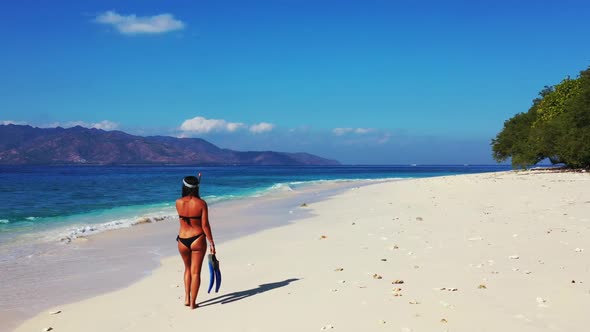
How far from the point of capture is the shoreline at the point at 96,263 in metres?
7.55

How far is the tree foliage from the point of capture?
40.3 m

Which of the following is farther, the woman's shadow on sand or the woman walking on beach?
the woman's shadow on sand

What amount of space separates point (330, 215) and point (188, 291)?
11.9 m

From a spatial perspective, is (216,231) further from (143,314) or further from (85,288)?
(143,314)

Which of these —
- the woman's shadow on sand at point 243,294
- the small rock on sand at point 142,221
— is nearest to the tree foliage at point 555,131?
the small rock on sand at point 142,221

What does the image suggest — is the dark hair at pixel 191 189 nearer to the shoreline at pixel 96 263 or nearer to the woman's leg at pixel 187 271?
the woman's leg at pixel 187 271

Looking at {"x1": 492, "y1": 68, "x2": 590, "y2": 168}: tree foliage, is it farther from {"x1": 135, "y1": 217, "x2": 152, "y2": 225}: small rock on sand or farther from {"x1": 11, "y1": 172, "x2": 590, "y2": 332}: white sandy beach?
{"x1": 135, "y1": 217, "x2": 152, "y2": 225}: small rock on sand

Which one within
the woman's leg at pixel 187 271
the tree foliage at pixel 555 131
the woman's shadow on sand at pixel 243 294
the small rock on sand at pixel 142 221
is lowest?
the small rock on sand at pixel 142 221

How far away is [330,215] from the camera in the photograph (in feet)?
59.8

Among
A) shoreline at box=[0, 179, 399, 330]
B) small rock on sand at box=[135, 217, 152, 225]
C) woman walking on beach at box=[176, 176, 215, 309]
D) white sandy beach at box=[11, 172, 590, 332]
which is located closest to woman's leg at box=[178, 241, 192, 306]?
woman walking on beach at box=[176, 176, 215, 309]

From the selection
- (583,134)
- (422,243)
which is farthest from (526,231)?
(583,134)

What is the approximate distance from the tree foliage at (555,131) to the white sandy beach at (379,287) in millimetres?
33334

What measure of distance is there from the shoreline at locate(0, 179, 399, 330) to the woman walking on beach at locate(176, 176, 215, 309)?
2079 millimetres

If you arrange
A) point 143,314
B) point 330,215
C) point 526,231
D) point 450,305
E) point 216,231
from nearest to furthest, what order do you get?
point 450,305 < point 143,314 < point 526,231 < point 216,231 < point 330,215
